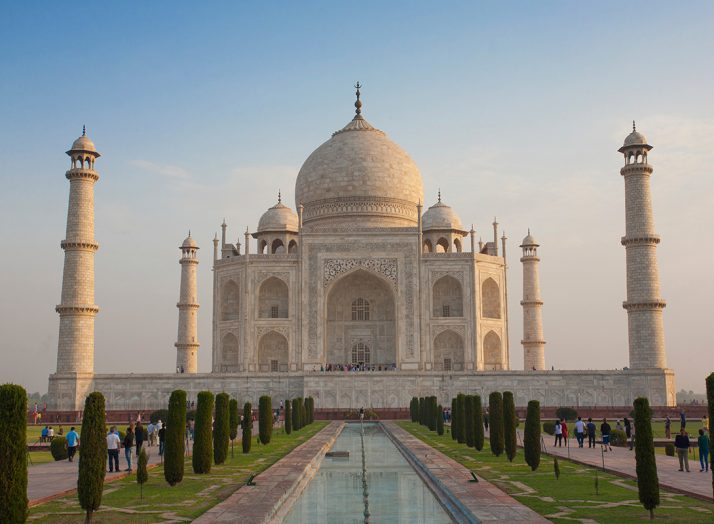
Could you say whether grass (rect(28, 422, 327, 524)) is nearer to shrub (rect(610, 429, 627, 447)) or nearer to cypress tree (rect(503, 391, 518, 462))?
cypress tree (rect(503, 391, 518, 462))

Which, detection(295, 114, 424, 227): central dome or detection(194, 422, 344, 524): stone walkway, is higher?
detection(295, 114, 424, 227): central dome

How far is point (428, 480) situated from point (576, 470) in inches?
96.4

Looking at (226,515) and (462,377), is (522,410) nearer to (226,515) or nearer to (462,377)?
(462,377)

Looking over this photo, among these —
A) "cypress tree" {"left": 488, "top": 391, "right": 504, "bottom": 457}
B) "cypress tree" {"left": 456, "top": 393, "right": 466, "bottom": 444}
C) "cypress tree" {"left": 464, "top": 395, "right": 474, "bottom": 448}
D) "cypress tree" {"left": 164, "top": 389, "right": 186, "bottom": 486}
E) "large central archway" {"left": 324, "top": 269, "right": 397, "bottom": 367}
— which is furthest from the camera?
"large central archway" {"left": 324, "top": 269, "right": 397, "bottom": 367}

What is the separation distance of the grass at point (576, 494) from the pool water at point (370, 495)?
987 mm

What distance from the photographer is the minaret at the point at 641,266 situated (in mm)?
27203

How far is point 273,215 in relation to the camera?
1412 inches

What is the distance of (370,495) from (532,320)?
88.3 feet

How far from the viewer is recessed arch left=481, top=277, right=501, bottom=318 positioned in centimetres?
3328

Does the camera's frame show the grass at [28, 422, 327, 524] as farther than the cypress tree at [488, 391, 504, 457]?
No

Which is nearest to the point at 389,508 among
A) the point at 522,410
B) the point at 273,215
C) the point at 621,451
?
the point at 621,451

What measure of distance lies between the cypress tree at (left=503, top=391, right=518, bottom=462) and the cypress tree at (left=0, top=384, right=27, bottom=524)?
8.12 meters

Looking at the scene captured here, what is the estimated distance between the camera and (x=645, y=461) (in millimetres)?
8281

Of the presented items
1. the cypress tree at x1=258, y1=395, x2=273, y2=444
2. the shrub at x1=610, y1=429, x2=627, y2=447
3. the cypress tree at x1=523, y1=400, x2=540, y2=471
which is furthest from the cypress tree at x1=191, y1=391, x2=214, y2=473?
the shrub at x1=610, y1=429, x2=627, y2=447
